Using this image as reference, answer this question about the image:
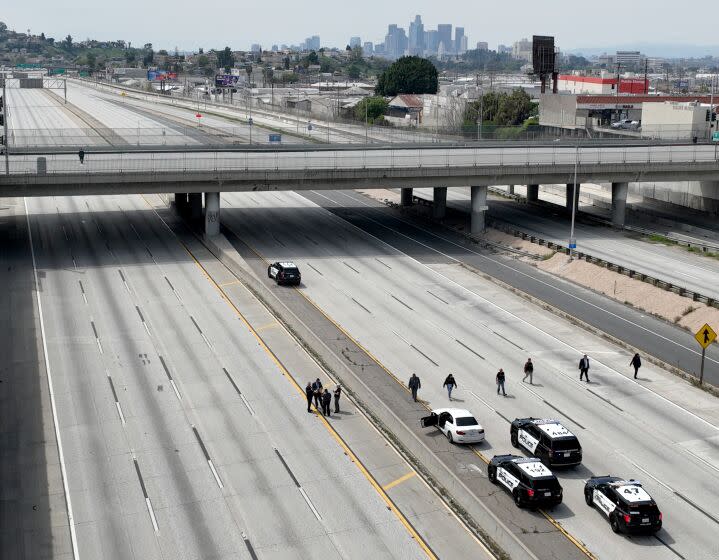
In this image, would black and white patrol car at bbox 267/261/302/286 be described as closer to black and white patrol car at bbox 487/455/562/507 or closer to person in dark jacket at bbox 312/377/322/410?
person in dark jacket at bbox 312/377/322/410

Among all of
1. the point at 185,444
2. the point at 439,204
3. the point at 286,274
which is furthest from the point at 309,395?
the point at 439,204

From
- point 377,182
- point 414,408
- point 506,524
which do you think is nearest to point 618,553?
point 506,524

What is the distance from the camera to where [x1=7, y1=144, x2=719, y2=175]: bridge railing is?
75625 millimetres

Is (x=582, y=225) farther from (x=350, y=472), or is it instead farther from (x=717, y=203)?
(x=350, y=472)

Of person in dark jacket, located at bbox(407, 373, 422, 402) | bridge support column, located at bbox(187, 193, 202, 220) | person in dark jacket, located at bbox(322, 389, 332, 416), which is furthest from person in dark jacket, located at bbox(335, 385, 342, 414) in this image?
bridge support column, located at bbox(187, 193, 202, 220)

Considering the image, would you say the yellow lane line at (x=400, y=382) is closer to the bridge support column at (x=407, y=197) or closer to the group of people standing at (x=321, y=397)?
the group of people standing at (x=321, y=397)

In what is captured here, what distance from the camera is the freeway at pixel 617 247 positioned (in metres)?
65.7

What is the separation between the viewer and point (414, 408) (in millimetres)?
42312

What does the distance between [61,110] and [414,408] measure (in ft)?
555

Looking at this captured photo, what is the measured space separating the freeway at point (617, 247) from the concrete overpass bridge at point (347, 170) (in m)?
3.79

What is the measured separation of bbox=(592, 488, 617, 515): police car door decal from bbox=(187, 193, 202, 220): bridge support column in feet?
172

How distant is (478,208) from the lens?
79062 mm

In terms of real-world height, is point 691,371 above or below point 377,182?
below

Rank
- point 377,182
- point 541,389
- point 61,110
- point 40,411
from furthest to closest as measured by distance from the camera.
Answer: point 61,110, point 377,182, point 541,389, point 40,411
